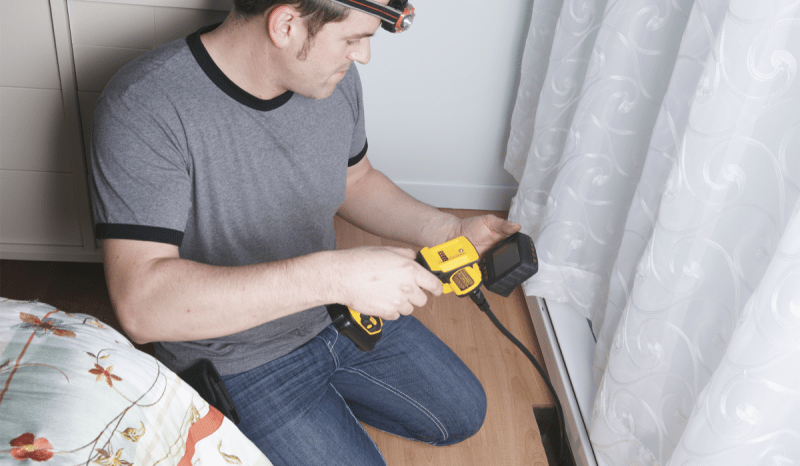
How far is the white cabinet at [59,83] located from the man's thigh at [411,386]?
2.90 ft

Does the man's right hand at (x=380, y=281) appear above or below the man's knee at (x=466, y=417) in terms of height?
above

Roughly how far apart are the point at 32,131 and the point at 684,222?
→ 60.8 inches

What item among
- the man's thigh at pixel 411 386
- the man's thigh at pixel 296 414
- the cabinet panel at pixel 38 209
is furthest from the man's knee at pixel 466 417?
the cabinet panel at pixel 38 209

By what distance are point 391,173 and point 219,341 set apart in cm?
114

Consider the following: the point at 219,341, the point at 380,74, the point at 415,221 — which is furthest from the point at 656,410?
the point at 380,74

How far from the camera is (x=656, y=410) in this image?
1.01 m

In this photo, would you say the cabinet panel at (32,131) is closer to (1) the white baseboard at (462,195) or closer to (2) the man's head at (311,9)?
(2) the man's head at (311,9)

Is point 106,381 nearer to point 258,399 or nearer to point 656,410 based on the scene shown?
point 258,399

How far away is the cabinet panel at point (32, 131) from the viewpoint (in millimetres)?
1453

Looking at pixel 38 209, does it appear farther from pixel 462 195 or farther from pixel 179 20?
pixel 462 195

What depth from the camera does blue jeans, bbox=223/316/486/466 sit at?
1074mm

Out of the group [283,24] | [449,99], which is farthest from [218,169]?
[449,99]

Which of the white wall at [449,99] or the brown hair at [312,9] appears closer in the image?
the brown hair at [312,9]

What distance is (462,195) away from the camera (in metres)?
2.16
